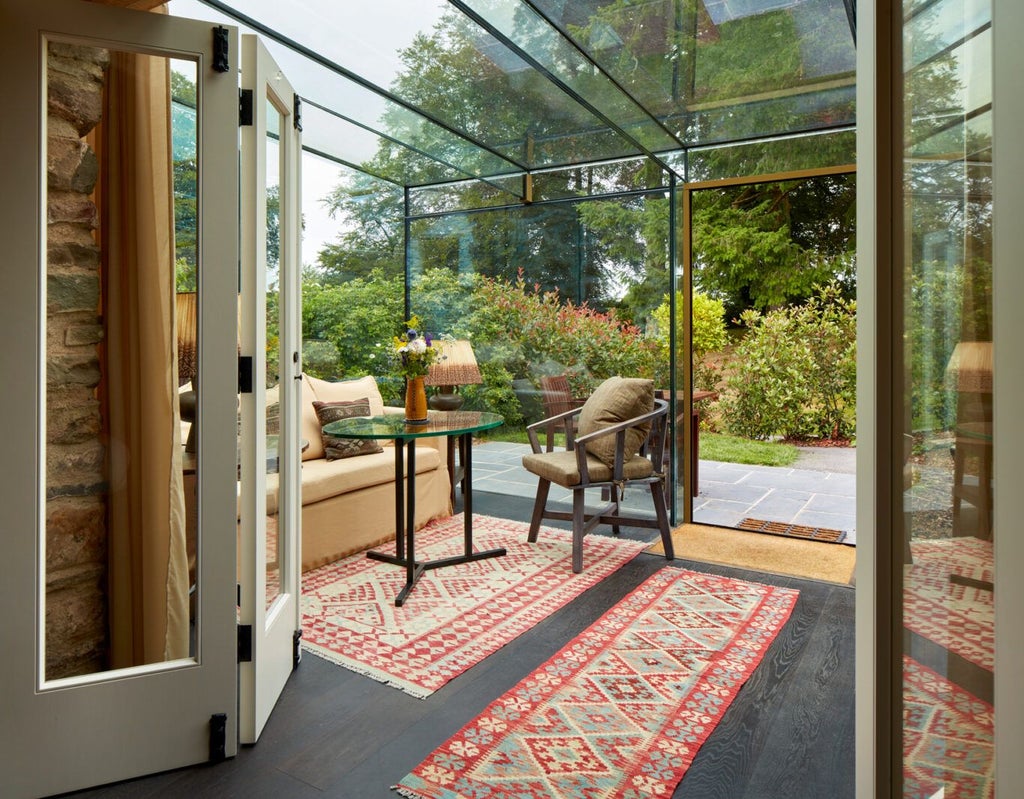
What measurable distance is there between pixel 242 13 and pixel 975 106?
3.13 meters

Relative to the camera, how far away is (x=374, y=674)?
8.13ft

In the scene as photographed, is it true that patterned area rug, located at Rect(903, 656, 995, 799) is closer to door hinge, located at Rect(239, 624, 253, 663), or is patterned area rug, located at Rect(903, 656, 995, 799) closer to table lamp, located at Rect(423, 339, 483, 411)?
door hinge, located at Rect(239, 624, 253, 663)

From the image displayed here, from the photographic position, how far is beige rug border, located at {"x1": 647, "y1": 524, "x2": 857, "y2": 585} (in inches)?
146

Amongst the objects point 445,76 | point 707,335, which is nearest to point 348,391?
point 445,76

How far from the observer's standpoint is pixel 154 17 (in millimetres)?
1896

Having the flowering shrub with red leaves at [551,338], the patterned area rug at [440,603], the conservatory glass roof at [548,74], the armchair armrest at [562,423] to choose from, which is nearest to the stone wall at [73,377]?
the patterned area rug at [440,603]

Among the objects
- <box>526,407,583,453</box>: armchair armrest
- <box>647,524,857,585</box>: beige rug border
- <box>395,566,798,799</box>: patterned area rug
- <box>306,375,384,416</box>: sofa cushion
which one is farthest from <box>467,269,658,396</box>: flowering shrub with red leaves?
<box>395,566,798,799</box>: patterned area rug

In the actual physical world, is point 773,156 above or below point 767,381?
above

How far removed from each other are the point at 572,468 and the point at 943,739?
287cm

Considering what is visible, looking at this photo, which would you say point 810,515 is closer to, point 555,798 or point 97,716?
point 555,798

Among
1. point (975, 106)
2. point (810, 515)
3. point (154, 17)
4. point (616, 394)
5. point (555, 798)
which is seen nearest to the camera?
point (975, 106)

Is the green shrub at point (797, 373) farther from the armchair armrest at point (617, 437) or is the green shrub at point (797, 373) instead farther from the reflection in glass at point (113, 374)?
the reflection in glass at point (113, 374)

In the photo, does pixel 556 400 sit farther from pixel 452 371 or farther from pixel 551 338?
pixel 452 371
